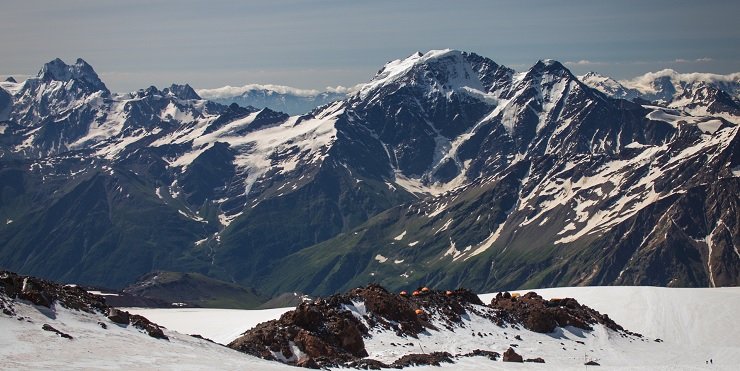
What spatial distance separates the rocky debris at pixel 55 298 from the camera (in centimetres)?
5397

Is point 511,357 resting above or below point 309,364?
below

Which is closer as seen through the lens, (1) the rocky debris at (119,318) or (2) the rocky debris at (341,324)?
(1) the rocky debris at (119,318)

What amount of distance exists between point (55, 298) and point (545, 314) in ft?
197

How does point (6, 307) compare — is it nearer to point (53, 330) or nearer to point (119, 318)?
point (53, 330)

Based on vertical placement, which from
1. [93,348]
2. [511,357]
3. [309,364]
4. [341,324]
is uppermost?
[93,348]

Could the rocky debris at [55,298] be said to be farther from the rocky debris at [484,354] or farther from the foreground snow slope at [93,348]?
the rocky debris at [484,354]

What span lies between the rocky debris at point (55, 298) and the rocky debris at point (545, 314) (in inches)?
2030

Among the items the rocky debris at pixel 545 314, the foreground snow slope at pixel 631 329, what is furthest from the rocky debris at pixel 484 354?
the rocky debris at pixel 545 314

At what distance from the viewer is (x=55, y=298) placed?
56.0 metres

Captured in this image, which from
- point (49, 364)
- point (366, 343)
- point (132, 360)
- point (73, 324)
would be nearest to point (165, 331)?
point (73, 324)

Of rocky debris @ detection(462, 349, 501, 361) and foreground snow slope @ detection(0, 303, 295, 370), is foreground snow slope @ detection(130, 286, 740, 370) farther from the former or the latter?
foreground snow slope @ detection(0, 303, 295, 370)

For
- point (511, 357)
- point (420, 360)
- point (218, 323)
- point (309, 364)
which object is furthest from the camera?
point (218, 323)

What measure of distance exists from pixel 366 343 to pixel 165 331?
22.9 meters

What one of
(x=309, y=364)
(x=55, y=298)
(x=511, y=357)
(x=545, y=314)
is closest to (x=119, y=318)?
(x=55, y=298)
